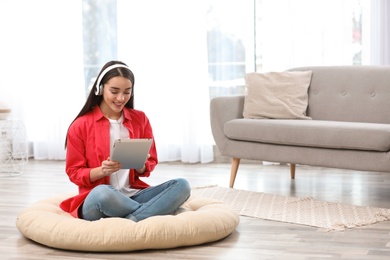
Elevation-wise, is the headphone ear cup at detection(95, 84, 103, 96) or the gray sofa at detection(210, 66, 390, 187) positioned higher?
the headphone ear cup at detection(95, 84, 103, 96)

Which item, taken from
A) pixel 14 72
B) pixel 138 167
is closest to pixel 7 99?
pixel 14 72

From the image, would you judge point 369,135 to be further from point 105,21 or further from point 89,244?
point 105,21

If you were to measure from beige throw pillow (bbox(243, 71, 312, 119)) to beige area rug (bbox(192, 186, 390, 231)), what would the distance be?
23.1 inches

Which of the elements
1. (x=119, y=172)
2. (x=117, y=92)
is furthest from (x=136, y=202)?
(x=117, y=92)

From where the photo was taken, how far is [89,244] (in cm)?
315

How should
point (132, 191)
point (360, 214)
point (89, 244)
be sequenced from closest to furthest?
point (89, 244) → point (132, 191) → point (360, 214)

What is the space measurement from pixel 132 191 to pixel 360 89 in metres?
1.97

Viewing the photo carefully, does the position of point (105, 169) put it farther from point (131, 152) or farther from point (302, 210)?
point (302, 210)

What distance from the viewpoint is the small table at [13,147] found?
Answer: 20.0 feet

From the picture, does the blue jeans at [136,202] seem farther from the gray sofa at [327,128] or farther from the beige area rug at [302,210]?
the gray sofa at [327,128]

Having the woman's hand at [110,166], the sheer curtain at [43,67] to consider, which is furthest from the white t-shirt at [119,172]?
the sheer curtain at [43,67]

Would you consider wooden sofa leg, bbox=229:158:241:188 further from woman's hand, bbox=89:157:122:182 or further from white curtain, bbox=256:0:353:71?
woman's hand, bbox=89:157:122:182

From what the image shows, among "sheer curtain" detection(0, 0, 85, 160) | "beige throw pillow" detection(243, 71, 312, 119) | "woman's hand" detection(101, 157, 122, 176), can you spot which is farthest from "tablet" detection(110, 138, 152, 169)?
"sheer curtain" detection(0, 0, 85, 160)

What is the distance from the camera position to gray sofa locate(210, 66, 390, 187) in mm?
4258
